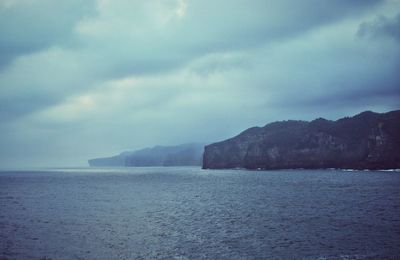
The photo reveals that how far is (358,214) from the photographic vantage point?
54906 mm

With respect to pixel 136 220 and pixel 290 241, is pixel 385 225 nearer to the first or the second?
pixel 290 241

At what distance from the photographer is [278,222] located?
50.3 metres

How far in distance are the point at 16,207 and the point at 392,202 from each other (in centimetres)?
8084

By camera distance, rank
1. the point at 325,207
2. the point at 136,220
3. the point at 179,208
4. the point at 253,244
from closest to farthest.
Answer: the point at 253,244 → the point at 136,220 → the point at 325,207 → the point at 179,208

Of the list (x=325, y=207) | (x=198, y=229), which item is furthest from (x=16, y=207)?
(x=325, y=207)

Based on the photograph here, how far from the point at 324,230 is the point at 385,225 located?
911 cm

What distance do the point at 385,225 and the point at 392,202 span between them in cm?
2571

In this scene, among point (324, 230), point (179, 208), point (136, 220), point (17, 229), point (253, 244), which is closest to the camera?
point (253, 244)

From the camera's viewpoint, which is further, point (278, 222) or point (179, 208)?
point (179, 208)

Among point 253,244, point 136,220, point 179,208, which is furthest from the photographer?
point 179,208

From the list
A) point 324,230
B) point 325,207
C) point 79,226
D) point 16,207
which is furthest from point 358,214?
point 16,207

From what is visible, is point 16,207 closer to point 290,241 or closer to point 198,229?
point 198,229

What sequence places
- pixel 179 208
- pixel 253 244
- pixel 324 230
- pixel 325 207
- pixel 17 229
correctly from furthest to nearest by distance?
pixel 179 208 < pixel 325 207 < pixel 17 229 < pixel 324 230 < pixel 253 244

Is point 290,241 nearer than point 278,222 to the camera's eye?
Yes
